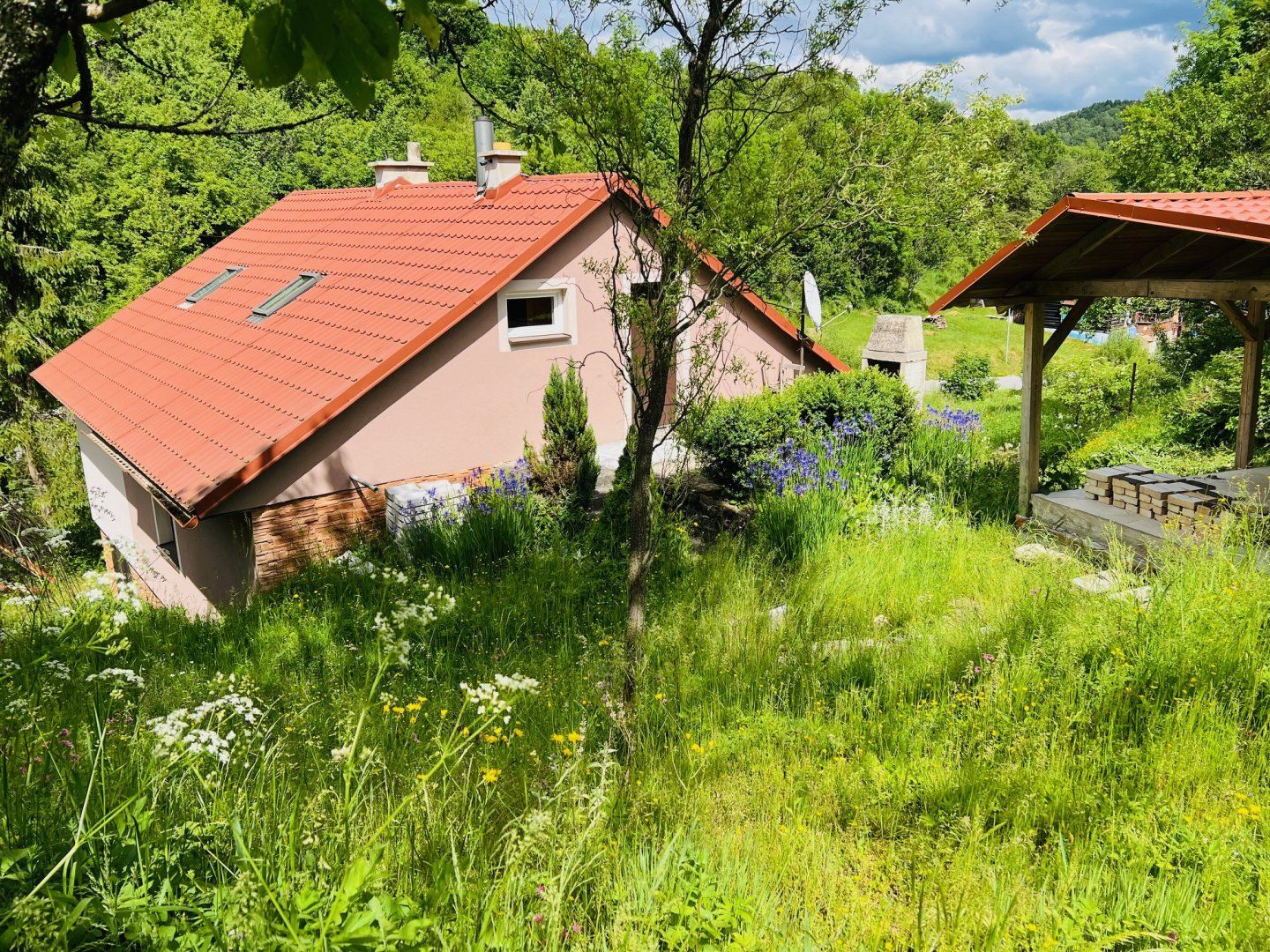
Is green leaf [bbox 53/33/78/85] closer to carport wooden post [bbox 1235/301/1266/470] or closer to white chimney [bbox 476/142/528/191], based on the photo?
carport wooden post [bbox 1235/301/1266/470]

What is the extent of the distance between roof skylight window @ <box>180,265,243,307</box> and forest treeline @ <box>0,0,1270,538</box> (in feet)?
10.2

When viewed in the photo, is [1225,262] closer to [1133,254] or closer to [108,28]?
[1133,254]

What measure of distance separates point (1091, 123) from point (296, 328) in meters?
177

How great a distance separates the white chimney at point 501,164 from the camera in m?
12.8

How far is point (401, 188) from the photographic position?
15.8 m

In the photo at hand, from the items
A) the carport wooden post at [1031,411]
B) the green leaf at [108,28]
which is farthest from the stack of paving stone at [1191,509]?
the green leaf at [108,28]

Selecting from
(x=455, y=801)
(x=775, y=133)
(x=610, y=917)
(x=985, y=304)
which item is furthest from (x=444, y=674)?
(x=985, y=304)

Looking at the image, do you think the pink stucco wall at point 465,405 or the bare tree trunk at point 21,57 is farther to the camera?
the pink stucco wall at point 465,405

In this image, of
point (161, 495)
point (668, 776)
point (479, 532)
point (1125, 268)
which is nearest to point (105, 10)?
point (668, 776)

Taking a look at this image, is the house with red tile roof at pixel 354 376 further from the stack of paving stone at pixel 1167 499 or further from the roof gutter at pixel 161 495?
the stack of paving stone at pixel 1167 499

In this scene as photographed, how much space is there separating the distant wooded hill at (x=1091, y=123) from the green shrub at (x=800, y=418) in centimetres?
13689

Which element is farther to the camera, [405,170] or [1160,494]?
[405,170]

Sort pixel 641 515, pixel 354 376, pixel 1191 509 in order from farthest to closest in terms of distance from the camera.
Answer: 1. pixel 354 376
2. pixel 1191 509
3. pixel 641 515

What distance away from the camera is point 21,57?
1.67 meters
